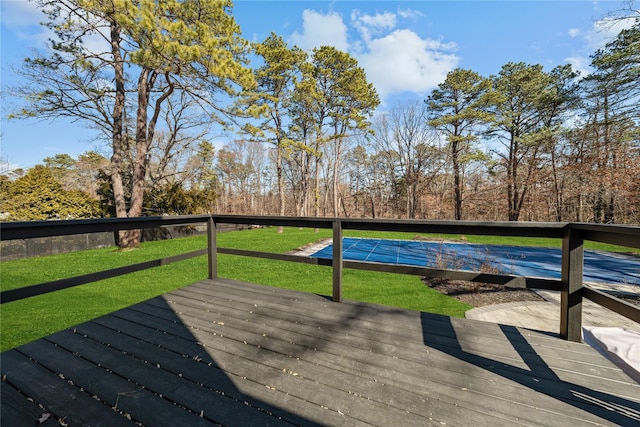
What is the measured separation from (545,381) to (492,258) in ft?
18.7

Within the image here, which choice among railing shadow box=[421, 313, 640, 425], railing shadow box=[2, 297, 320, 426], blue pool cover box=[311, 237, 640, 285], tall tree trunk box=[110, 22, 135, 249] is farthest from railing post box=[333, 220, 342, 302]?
tall tree trunk box=[110, 22, 135, 249]

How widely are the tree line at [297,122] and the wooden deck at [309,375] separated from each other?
21.9ft

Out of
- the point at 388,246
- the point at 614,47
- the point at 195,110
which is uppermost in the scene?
the point at 614,47

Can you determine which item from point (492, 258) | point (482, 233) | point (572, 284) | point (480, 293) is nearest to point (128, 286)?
point (482, 233)

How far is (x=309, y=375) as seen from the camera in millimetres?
1396

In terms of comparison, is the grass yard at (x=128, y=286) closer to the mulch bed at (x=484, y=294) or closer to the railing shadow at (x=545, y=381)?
the mulch bed at (x=484, y=294)

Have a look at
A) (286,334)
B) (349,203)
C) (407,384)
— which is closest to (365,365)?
(407,384)

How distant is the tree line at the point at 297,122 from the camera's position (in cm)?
728

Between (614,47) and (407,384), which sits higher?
(614,47)

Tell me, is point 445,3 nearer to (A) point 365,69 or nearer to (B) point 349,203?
(A) point 365,69

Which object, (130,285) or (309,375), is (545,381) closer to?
(309,375)

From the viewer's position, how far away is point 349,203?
2555 centimetres

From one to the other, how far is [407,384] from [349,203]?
24.4m

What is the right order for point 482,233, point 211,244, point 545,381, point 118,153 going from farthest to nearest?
point 118,153
point 211,244
point 482,233
point 545,381
